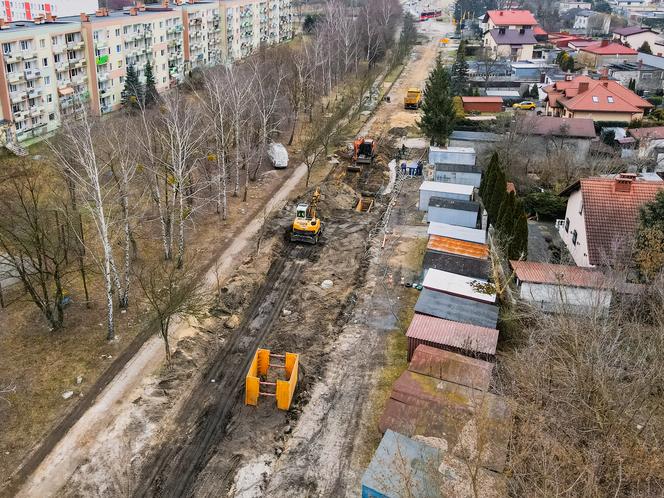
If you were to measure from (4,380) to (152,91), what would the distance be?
4651 centimetres

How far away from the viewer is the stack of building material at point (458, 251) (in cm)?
3025

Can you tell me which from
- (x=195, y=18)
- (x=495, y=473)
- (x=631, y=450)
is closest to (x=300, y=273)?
(x=495, y=473)

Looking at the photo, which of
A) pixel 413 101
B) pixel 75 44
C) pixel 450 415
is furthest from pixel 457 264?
pixel 75 44

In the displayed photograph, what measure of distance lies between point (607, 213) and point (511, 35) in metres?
81.0

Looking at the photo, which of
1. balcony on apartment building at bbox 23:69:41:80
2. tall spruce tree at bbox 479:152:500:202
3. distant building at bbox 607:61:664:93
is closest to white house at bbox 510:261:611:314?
tall spruce tree at bbox 479:152:500:202

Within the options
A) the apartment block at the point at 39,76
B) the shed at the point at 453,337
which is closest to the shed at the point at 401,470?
the shed at the point at 453,337

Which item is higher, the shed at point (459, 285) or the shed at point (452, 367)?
the shed at point (459, 285)

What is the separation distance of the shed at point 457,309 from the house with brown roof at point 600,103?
38.4m

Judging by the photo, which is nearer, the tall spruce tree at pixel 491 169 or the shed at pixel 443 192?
the tall spruce tree at pixel 491 169

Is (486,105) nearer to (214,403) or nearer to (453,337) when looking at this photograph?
(453,337)

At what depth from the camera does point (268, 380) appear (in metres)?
24.4

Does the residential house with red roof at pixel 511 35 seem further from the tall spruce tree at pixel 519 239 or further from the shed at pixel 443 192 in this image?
the tall spruce tree at pixel 519 239

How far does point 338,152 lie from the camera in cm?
5462

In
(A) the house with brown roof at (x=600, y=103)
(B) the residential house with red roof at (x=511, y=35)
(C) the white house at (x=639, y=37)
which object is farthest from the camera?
(C) the white house at (x=639, y=37)
